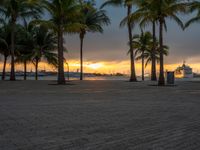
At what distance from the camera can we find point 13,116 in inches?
368

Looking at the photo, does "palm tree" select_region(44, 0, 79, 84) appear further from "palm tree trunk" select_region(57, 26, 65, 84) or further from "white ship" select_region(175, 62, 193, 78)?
"white ship" select_region(175, 62, 193, 78)

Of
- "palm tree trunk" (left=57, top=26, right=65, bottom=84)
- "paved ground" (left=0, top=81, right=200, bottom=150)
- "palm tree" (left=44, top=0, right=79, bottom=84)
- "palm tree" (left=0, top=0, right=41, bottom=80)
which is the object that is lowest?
"paved ground" (left=0, top=81, right=200, bottom=150)

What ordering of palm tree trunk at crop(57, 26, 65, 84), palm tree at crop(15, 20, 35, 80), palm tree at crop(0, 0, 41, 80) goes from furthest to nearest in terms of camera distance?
palm tree at crop(15, 20, 35, 80) → palm tree at crop(0, 0, 41, 80) → palm tree trunk at crop(57, 26, 65, 84)

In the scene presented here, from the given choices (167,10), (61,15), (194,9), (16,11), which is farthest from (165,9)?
(16,11)

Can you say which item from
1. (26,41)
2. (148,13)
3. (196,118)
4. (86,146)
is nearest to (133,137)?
(86,146)

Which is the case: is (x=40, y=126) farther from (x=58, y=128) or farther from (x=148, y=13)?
(x=148, y=13)

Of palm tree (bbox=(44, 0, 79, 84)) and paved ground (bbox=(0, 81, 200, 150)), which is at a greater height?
palm tree (bbox=(44, 0, 79, 84))

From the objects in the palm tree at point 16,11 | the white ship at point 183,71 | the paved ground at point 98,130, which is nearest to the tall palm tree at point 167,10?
the palm tree at point 16,11

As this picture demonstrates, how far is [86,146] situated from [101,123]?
2.45 m

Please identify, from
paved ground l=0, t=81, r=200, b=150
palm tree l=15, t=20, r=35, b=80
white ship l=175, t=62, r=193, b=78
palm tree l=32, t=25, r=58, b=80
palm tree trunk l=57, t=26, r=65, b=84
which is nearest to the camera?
paved ground l=0, t=81, r=200, b=150

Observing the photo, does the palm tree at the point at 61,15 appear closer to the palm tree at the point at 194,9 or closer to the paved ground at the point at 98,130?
the palm tree at the point at 194,9

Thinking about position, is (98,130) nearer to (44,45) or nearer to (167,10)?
(167,10)

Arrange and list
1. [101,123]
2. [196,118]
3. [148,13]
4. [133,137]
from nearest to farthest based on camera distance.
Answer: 1. [133,137]
2. [101,123]
3. [196,118]
4. [148,13]

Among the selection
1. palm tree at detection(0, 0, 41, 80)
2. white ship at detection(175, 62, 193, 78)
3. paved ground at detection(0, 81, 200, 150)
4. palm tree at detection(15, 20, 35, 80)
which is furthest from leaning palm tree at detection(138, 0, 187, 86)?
white ship at detection(175, 62, 193, 78)
